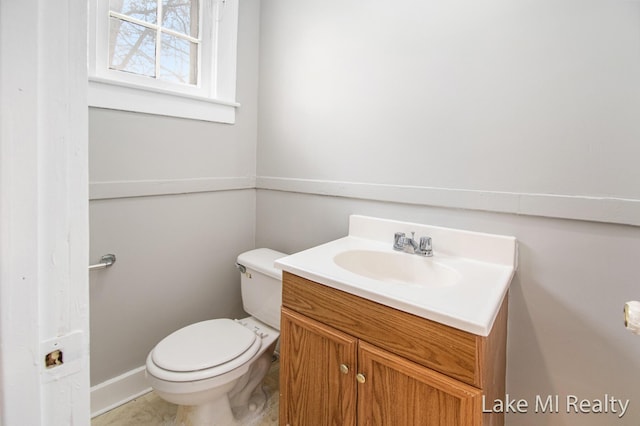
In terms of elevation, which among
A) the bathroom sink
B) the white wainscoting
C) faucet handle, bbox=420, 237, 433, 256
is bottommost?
the bathroom sink

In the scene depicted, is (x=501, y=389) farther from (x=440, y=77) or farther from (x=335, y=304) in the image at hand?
(x=440, y=77)

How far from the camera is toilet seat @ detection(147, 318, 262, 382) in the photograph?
1.17m

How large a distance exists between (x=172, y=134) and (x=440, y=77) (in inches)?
49.5

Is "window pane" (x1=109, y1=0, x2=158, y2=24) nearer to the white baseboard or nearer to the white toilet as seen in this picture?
the white toilet

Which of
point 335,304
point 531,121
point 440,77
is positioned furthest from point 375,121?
point 335,304

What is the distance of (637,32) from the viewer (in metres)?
0.89

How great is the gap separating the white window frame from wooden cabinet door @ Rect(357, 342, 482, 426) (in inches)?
54.8

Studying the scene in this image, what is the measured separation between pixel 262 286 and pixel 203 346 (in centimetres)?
38

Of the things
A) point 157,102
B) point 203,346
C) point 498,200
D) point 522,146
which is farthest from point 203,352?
point 522,146

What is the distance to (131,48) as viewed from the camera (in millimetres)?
1491

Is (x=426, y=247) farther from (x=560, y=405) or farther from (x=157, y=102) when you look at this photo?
(x=157, y=102)

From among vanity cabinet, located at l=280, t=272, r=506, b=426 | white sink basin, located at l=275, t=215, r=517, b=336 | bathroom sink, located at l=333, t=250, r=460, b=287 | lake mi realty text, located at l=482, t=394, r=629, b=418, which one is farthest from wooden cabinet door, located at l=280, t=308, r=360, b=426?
lake mi realty text, located at l=482, t=394, r=629, b=418

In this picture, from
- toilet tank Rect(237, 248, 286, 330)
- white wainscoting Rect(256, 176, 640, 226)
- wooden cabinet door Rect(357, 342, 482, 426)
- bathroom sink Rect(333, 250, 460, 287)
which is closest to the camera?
wooden cabinet door Rect(357, 342, 482, 426)

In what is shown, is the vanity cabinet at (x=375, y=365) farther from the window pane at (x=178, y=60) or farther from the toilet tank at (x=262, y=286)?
the window pane at (x=178, y=60)
